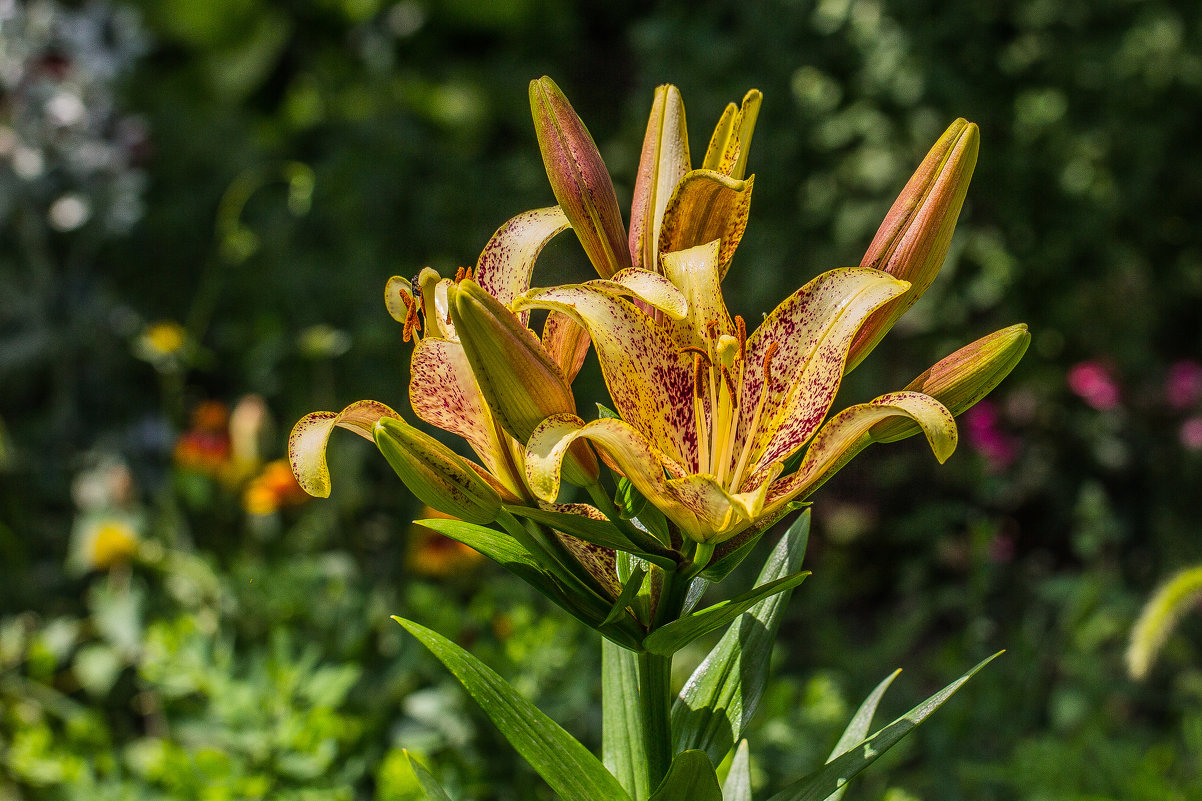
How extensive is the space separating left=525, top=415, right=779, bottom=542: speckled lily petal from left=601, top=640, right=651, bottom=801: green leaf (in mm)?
140

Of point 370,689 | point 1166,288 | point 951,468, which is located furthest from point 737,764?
point 1166,288

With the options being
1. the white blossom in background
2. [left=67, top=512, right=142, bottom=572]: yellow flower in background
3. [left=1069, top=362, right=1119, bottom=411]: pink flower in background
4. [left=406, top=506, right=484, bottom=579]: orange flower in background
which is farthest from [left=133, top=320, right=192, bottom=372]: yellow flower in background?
[left=1069, top=362, right=1119, bottom=411]: pink flower in background

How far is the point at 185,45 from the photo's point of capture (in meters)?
2.55

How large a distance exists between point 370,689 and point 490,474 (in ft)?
2.74

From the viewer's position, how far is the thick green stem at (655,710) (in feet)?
1.37

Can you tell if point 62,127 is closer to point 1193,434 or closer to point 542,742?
point 542,742

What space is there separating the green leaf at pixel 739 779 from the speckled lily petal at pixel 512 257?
9.9 inches

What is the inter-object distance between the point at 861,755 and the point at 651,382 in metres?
0.18

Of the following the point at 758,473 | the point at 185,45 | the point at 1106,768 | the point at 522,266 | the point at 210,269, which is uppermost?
the point at 185,45

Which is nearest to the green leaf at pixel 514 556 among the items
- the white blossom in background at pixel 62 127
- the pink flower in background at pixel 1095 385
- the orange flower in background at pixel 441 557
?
the orange flower in background at pixel 441 557

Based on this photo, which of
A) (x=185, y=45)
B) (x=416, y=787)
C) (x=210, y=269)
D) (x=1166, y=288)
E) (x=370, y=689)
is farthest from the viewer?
(x=185, y=45)

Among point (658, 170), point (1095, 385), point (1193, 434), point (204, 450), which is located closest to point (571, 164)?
point (658, 170)

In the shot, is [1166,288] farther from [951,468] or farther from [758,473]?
[758,473]

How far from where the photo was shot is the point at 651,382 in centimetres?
37
